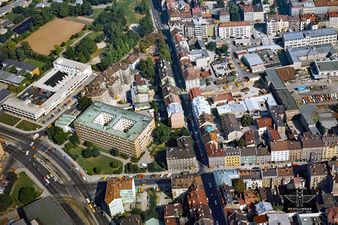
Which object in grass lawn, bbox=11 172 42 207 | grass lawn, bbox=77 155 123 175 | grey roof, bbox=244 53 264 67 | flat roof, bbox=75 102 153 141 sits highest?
grey roof, bbox=244 53 264 67

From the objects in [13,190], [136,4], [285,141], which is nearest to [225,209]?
[285,141]

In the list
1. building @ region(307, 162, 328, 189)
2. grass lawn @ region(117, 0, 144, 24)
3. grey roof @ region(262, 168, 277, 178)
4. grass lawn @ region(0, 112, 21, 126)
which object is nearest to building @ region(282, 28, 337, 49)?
building @ region(307, 162, 328, 189)

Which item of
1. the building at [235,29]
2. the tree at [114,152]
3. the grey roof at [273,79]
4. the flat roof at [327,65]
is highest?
the building at [235,29]

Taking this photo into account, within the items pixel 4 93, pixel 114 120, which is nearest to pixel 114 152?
pixel 114 120

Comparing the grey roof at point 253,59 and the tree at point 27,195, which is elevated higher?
the grey roof at point 253,59

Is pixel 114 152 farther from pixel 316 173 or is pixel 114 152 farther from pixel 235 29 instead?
pixel 235 29

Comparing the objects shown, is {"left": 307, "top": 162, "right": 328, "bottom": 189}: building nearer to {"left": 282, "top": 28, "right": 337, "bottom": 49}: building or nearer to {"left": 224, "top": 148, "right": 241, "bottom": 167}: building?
{"left": 224, "top": 148, "right": 241, "bottom": 167}: building

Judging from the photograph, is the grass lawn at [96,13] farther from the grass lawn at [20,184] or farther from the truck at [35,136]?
the grass lawn at [20,184]

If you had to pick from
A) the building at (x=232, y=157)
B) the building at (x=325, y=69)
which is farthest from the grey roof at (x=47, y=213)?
the building at (x=325, y=69)
